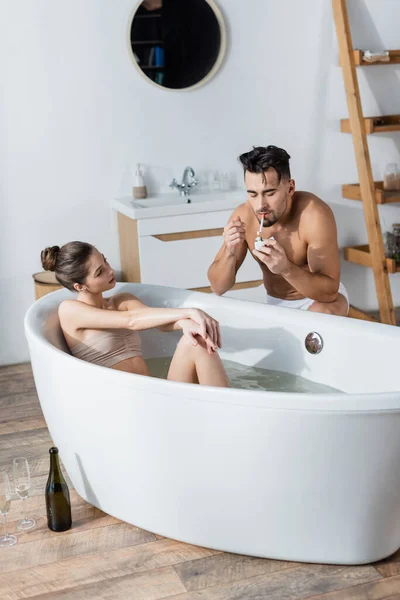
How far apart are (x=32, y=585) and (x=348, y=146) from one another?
3.10m

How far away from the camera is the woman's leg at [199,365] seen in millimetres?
2596

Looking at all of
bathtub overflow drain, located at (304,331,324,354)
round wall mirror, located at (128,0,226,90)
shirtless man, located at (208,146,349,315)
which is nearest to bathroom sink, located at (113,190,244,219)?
round wall mirror, located at (128,0,226,90)

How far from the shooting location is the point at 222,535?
2305 mm

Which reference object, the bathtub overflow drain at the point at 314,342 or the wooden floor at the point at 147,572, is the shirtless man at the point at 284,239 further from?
the wooden floor at the point at 147,572

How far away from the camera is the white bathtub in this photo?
6.76 ft

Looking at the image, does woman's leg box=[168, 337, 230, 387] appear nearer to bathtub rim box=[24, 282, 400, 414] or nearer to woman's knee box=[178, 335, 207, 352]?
woman's knee box=[178, 335, 207, 352]

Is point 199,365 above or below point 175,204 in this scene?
below

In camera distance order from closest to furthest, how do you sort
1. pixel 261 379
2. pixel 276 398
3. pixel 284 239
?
pixel 276 398
pixel 261 379
pixel 284 239

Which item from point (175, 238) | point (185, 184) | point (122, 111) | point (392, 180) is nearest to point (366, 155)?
point (392, 180)

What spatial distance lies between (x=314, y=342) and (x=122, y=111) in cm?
186

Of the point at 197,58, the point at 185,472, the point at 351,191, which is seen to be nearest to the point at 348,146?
the point at 351,191

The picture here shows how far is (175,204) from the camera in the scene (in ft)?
13.4

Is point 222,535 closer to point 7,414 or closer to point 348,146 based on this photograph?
point 7,414

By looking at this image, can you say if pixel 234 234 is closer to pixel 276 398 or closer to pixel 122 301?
pixel 122 301
